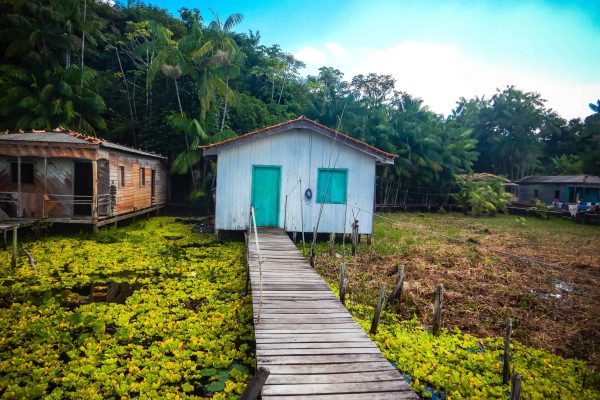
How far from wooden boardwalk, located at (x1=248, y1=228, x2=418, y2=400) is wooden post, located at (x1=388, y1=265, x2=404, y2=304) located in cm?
146

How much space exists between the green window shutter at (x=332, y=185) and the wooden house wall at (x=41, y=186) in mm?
9451

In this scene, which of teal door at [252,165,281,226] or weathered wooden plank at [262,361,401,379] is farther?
teal door at [252,165,281,226]

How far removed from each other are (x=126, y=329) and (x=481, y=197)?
2635cm

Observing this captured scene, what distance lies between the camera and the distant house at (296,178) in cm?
1238

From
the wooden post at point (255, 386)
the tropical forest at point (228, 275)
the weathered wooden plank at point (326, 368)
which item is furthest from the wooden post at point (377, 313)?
the wooden post at point (255, 386)

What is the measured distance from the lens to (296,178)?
12586mm

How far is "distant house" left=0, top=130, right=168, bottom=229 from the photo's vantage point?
11672mm

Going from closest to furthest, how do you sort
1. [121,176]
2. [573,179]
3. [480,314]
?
[480,314] < [121,176] < [573,179]

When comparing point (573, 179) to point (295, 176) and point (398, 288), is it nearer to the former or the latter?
point (295, 176)

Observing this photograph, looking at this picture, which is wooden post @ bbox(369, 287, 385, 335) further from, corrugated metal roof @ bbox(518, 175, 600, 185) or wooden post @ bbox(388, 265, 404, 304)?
corrugated metal roof @ bbox(518, 175, 600, 185)

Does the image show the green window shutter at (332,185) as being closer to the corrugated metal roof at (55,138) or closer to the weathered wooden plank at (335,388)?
the corrugated metal roof at (55,138)

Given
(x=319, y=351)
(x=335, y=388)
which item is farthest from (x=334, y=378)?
(x=319, y=351)

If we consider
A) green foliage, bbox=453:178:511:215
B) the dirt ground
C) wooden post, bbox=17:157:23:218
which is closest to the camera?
the dirt ground

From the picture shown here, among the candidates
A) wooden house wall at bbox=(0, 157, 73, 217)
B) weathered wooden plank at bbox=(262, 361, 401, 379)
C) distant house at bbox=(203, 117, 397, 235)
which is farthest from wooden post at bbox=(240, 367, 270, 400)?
wooden house wall at bbox=(0, 157, 73, 217)
